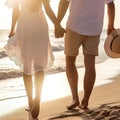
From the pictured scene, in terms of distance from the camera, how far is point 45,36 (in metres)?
4.57

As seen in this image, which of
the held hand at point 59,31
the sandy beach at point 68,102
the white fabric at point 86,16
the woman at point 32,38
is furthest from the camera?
the white fabric at point 86,16

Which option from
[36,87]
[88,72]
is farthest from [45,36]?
[88,72]

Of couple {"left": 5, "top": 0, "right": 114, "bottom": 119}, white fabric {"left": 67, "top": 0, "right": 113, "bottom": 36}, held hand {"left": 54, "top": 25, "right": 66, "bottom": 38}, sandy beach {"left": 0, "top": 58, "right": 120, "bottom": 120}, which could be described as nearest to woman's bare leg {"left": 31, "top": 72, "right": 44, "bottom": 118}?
couple {"left": 5, "top": 0, "right": 114, "bottom": 119}

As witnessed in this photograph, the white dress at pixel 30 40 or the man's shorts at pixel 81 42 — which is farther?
the man's shorts at pixel 81 42

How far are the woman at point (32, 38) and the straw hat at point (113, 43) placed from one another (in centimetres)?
74

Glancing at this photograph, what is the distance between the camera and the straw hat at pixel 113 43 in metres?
5.09

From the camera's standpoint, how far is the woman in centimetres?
449

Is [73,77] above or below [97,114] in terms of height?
above

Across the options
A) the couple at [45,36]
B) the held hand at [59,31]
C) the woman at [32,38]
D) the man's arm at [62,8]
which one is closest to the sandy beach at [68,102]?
the couple at [45,36]

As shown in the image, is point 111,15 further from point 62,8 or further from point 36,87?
point 36,87

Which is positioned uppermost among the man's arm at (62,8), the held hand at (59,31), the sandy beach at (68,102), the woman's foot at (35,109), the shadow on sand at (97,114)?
the man's arm at (62,8)

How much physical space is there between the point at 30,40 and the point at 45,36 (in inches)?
6.6

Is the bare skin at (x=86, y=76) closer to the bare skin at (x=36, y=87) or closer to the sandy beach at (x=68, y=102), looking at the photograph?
the sandy beach at (x=68, y=102)

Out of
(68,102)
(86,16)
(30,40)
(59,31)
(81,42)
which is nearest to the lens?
(30,40)
